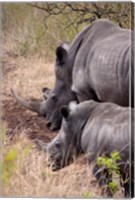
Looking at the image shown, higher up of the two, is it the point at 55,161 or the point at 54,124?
the point at 54,124

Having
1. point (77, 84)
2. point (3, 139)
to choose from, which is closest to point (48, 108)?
point (77, 84)

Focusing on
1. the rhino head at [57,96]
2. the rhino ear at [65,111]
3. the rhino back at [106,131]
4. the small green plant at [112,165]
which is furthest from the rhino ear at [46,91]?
the small green plant at [112,165]

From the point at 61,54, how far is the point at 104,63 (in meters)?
0.26

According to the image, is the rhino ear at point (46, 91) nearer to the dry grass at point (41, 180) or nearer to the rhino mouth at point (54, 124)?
the rhino mouth at point (54, 124)

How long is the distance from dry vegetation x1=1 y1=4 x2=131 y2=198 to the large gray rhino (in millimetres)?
86

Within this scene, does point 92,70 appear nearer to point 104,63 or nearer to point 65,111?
point 104,63

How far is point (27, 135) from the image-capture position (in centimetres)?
539

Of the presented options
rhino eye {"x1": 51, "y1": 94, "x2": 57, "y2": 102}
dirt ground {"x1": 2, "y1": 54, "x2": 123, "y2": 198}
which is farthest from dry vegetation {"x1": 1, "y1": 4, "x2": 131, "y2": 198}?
rhino eye {"x1": 51, "y1": 94, "x2": 57, "y2": 102}

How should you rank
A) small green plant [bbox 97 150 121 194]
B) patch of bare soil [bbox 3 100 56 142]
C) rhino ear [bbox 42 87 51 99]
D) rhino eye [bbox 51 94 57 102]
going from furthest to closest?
rhino eye [bbox 51 94 57 102] → rhino ear [bbox 42 87 51 99] → patch of bare soil [bbox 3 100 56 142] → small green plant [bbox 97 150 121 194]

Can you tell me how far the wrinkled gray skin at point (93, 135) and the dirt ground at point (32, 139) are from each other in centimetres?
8

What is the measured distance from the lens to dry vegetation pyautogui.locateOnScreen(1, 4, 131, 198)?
518cm

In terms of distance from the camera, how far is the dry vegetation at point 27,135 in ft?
17.0

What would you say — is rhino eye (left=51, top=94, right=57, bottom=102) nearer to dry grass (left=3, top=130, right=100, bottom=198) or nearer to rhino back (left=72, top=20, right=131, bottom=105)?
rhino back (left=72, top=20, right=131, bottom=105)

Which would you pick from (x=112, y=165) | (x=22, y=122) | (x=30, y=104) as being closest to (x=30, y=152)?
(x=22, y=122)
